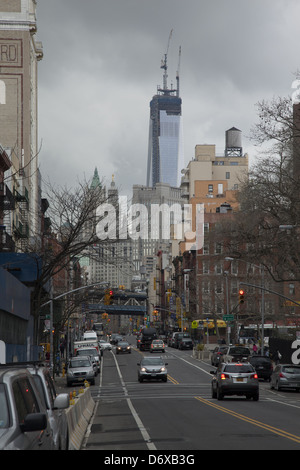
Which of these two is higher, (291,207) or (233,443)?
(291,207)

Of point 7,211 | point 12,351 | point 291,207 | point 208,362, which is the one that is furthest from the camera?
point 208,362

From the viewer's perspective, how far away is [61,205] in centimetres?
3522

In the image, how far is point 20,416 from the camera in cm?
920

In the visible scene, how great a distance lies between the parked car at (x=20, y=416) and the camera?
8480 millimetres

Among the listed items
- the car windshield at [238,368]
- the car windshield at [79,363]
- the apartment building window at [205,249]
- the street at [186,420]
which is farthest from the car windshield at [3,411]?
the apartment building window at [205,249]

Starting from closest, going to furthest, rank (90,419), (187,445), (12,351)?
(187,445) < (90,419) < (12,351)

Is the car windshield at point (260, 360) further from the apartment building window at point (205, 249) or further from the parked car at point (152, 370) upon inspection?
the apartment building window at point (205, 249)

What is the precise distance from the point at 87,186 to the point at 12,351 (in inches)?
338

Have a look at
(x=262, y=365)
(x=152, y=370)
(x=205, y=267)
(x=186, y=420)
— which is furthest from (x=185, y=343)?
(x=186, y=420)

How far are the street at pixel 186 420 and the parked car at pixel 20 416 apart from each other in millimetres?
5437

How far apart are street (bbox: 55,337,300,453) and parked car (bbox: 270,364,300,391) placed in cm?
57

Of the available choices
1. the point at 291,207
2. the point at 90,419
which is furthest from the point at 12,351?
the point at 291,207

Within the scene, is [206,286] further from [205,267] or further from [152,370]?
[152,370]
